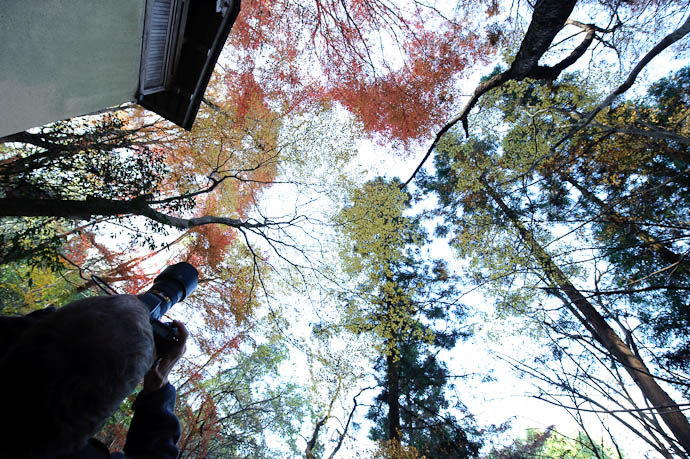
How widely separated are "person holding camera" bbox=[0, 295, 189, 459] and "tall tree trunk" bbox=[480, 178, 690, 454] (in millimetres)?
4562

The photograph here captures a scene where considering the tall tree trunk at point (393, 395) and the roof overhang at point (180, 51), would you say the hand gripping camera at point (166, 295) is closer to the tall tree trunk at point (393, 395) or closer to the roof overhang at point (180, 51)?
the roof overhang at point (180, 51)

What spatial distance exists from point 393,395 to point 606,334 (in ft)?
16.8

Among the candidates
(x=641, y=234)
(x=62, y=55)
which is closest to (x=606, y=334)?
(x=641, y=234)

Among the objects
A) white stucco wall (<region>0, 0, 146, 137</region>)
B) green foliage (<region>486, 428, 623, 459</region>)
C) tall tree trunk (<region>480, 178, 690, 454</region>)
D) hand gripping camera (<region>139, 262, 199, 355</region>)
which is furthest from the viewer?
tall tree trunk (<region>480, 178, 690, 454</region>)

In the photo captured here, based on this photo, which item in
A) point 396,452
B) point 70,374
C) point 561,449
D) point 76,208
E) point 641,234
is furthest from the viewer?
point 561,449

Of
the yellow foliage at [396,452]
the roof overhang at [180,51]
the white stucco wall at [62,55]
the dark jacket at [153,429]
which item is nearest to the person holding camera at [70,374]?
the dark jacket at [153,429]

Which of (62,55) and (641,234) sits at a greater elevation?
(641,234)

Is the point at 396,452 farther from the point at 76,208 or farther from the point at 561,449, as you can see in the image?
the point at 76,208

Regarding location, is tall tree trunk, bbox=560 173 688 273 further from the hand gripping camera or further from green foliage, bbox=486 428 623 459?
the hand gripping camera

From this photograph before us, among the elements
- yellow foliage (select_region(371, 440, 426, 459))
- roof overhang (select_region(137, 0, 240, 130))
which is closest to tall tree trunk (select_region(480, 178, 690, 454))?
yellow foliage (select_region(371, 440, 426, 459))

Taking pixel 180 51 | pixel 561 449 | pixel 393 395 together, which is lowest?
pixel 561 449

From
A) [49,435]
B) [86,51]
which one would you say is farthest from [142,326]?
[86,51]

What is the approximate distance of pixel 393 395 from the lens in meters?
7.19

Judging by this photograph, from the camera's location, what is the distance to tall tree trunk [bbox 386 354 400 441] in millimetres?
6723
